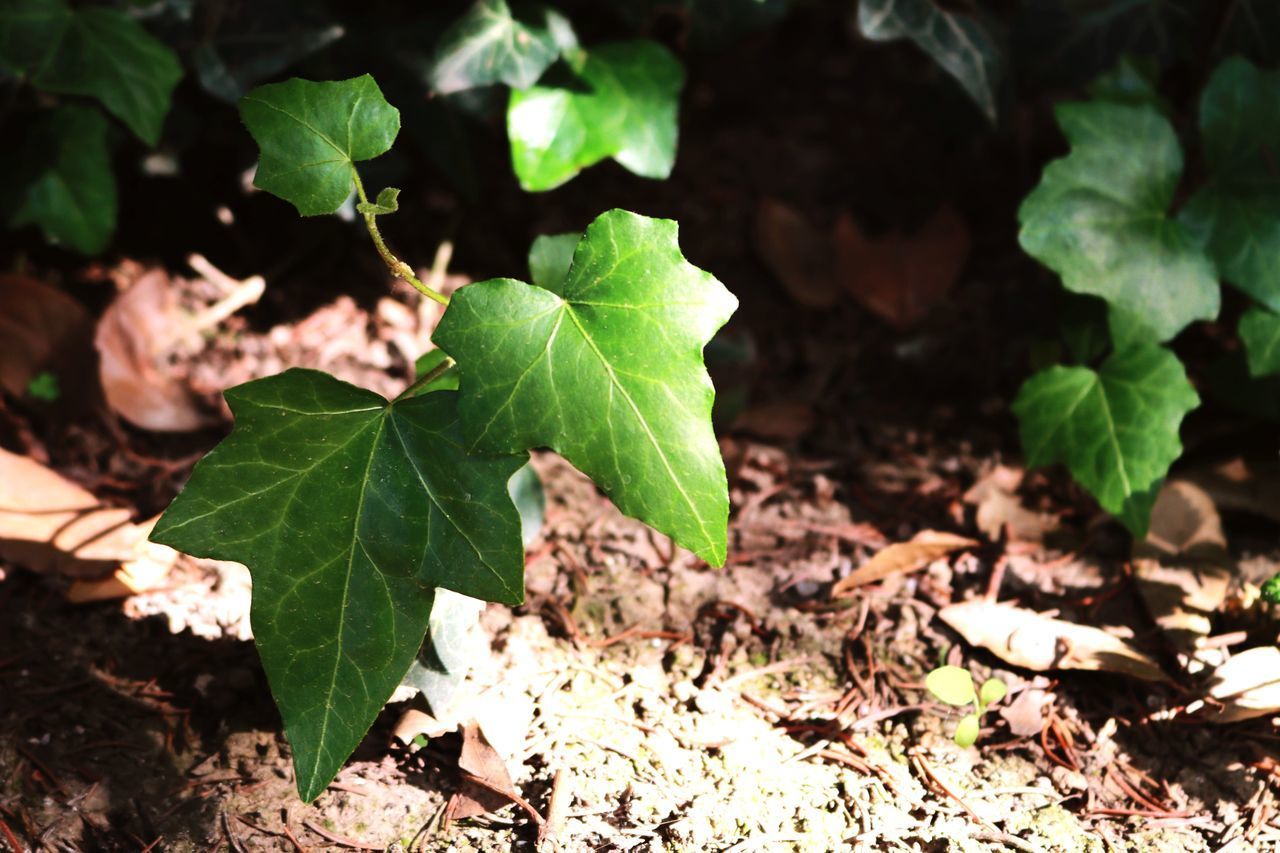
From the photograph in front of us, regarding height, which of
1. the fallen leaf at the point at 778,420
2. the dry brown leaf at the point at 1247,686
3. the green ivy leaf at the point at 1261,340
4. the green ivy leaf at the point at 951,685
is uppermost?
the green ivy leaf at the point at 1261,340

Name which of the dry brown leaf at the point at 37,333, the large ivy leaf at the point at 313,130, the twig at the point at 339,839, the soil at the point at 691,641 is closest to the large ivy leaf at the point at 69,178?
the dry brown leaf at the point at 37,333

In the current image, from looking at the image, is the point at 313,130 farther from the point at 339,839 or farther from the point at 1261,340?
the point at 1261,340

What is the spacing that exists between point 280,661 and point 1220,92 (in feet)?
6.27

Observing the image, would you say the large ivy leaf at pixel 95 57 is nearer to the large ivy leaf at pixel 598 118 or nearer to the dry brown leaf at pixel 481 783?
the large ivy leaf at pixel 598 118

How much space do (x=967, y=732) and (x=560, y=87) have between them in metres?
1.38

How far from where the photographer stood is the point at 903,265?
2.48 m

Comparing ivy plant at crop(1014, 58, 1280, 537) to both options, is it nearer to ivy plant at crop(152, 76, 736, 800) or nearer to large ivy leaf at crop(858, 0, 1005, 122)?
large ivy leaf at crop(858, 0, 1005, 122)

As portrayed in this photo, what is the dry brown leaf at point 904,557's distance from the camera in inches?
71.5

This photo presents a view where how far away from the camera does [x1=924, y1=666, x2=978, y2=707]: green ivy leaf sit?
5.12 feet

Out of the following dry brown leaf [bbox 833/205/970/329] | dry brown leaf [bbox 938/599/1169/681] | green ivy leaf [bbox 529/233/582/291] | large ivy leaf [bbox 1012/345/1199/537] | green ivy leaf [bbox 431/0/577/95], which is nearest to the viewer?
green ivy leaf [bbox 529/233/582/291]

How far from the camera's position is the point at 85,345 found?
2.13 meters

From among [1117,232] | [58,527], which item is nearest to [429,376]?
[58,527]

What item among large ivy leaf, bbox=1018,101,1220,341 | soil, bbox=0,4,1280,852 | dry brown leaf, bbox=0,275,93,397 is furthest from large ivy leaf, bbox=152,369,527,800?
large ivy leaf, bbox=1018,101,1220,341

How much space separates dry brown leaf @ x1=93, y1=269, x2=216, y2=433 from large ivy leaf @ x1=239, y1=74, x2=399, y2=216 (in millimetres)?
944
